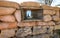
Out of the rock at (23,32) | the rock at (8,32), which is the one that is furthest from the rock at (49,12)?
the rock at (8,32)

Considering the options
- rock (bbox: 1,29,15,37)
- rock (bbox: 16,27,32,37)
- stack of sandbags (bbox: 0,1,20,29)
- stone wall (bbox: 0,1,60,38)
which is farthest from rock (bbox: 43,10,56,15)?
rock (bbox: 1,29,15,37)

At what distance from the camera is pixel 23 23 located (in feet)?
5.53

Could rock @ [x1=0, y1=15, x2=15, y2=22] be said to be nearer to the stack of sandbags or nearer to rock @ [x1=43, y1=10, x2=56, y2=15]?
the stack of sandbags

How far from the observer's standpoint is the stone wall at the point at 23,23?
1536 millimetres

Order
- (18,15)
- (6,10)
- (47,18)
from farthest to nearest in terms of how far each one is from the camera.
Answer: (47,18), (18,15), (6,10)

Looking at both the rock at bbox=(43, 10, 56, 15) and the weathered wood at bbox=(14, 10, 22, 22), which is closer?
the weathered wood at bbox=(14, 10, 22, 22)

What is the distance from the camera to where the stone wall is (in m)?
1.54

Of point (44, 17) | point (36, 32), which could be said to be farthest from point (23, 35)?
point (44, 17)

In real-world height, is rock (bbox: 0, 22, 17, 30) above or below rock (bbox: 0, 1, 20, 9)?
below

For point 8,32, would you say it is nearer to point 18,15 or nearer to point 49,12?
point 18,15

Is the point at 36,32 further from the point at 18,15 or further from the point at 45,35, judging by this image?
the point at 18,15

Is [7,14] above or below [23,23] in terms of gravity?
above

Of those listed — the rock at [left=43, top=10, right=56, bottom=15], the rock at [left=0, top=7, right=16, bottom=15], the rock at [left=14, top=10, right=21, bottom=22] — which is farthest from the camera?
the rock at [left=43, top=10, right=56, bottom=15]

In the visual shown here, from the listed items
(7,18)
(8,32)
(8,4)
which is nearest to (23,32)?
(8,32)
